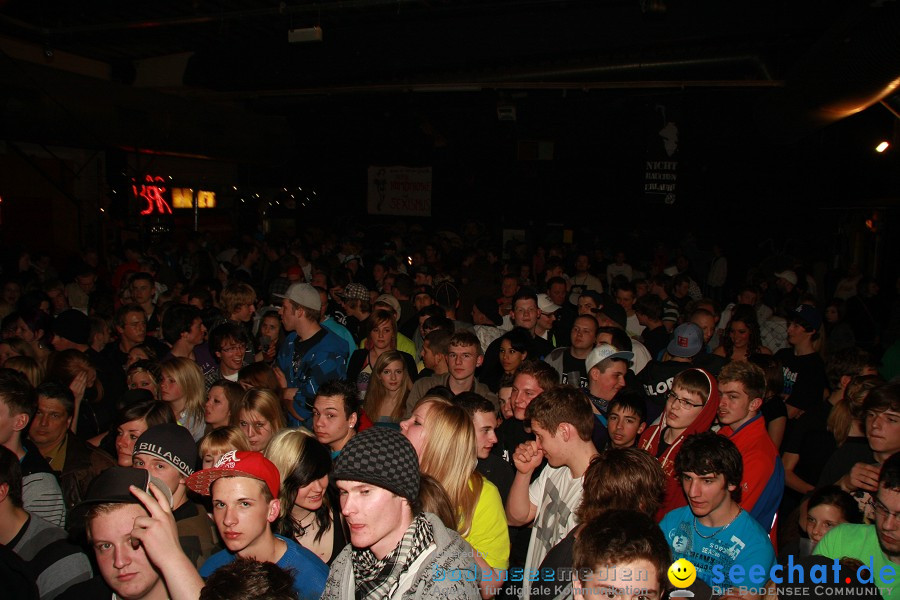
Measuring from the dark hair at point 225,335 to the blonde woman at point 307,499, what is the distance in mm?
2088

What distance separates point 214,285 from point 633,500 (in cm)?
638

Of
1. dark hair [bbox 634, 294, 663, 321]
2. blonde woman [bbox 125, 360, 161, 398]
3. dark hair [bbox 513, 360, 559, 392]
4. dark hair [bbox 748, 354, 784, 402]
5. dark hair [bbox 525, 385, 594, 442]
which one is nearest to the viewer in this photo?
dark hair [bbox 525, 385, 594, 442]

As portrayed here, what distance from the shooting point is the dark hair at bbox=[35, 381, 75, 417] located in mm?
3615

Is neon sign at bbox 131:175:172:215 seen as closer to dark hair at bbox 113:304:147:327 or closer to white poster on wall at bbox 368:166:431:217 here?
white poster on wall at bbox 368:166:431:217

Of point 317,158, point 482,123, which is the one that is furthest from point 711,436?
point 317,158

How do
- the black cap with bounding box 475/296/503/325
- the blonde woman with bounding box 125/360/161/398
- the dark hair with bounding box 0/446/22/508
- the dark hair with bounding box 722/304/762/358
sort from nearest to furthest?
the dark hair with bounding box 0/446/22/508 → the blonde woman with bounding box 125/360/161/398 → the dark hair with bounding box 722/304/762/358 → the black cap with bounding box 475/296/503/325

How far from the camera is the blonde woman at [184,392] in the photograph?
411cm

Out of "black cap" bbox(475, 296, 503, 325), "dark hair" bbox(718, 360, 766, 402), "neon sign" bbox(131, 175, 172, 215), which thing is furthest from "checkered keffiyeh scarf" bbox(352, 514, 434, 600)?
"neon sign" bbox(131, 175, 172, 215)

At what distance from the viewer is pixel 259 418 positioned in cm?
362

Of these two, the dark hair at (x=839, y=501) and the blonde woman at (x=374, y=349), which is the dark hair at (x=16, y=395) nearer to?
the blonde woman at (x=374, y=349)

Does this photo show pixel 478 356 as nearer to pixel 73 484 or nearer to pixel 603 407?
pixel 603 407

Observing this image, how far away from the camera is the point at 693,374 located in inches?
138

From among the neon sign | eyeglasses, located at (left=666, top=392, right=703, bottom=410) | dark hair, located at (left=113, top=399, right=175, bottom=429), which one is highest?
the neon sign

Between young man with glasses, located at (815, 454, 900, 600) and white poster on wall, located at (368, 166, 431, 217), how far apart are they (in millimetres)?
15300
